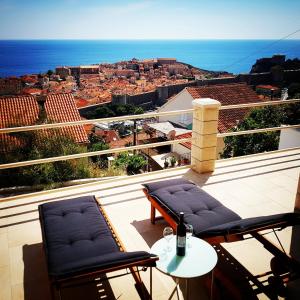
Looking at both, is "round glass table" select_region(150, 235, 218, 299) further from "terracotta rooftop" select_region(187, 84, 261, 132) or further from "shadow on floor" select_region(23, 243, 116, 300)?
"terracotta rooftop" select_region(187, 84, 261, 132)

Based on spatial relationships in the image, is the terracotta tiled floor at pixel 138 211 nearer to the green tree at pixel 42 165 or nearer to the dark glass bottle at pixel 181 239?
the dark glass bottle at pixel 181 239

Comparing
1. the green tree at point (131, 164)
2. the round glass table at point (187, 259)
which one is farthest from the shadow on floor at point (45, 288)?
the green tree at point (131, 164)

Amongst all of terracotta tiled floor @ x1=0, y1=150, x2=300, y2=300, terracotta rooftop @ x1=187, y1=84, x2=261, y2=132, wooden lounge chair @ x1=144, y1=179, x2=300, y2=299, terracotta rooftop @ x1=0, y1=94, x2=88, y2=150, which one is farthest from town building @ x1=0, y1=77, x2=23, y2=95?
wooden lounge chair @ x1=144, y1=179, x2=300, y2=299

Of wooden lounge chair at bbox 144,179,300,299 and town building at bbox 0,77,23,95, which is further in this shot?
town building at bbox 0,77,23,95

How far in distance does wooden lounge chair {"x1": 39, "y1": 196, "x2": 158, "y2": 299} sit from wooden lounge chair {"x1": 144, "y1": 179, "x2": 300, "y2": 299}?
57 cm

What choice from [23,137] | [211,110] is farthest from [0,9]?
[211,110]

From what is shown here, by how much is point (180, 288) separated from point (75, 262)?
95 centimetres

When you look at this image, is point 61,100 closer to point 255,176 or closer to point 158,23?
point 255,176

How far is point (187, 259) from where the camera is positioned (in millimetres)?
1955

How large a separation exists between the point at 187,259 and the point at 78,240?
2.83ft

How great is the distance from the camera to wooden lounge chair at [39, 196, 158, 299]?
182 centimetres

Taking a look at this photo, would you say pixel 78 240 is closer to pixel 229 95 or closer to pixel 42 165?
pixel 42 165

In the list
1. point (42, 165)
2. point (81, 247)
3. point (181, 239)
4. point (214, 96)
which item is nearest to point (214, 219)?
point (181, 239)

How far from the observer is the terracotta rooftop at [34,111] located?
18.5 metres
